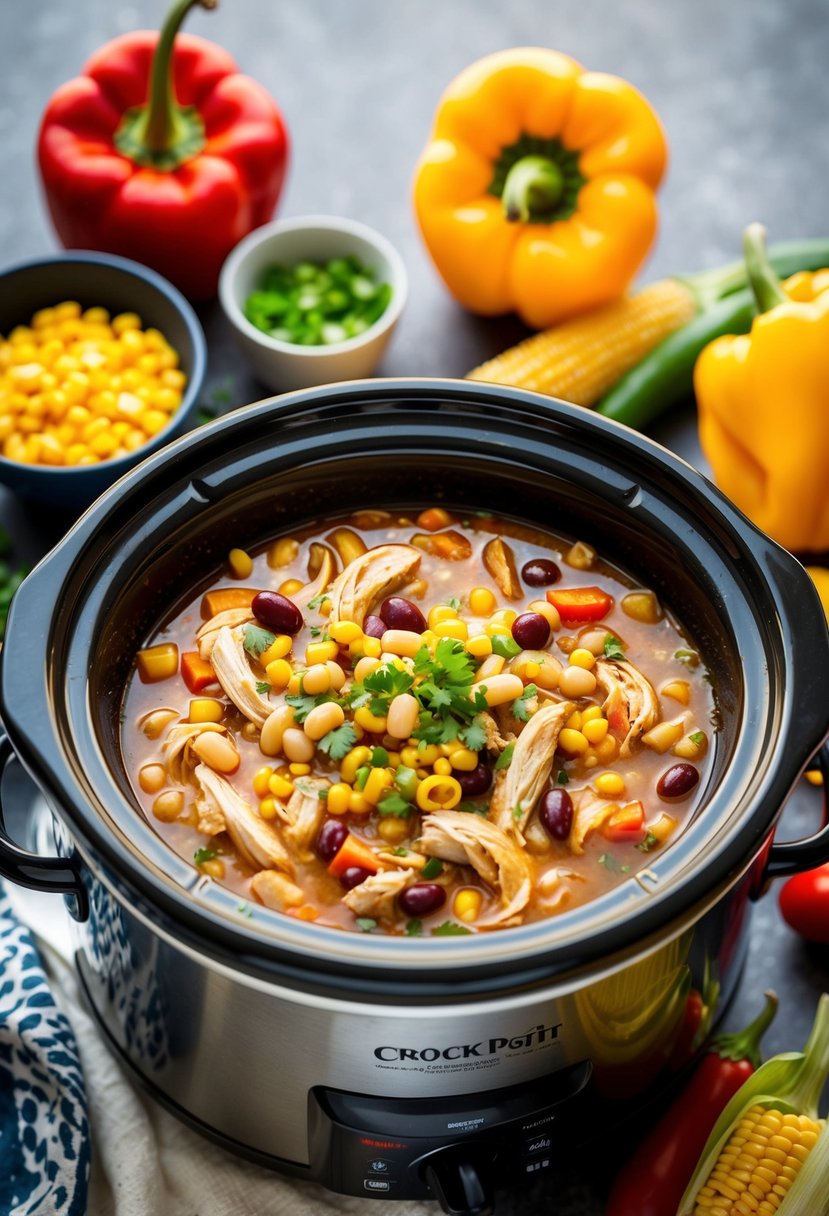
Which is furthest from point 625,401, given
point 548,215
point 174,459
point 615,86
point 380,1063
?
point 380,1063

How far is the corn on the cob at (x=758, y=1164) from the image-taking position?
2.65m

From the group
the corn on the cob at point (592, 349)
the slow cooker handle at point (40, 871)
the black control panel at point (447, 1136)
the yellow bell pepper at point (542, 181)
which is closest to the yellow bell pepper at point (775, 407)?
the corn on the cob at point (592, 349)

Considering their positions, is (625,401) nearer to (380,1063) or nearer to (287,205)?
(287,205)

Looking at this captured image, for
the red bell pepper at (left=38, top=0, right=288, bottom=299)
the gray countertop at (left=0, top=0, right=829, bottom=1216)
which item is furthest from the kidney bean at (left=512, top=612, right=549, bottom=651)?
the red bell pepper at (left=38, top=0, right=288, bottom=299)

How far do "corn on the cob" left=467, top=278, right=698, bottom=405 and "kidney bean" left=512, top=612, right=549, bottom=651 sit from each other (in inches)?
45.5

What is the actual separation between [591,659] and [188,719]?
84 centimetres

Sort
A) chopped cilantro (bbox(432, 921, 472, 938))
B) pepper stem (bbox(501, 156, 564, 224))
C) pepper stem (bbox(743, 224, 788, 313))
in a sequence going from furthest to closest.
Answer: pepper stem (bbox(501, 156, 564, 224)) < pepper stem (bbox(743, 224, 788, 313)) < chopped cilantro (bbox(432, 921, 472, 938))

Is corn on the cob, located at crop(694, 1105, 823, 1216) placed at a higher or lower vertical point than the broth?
lower

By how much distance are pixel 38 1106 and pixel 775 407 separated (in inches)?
95.2

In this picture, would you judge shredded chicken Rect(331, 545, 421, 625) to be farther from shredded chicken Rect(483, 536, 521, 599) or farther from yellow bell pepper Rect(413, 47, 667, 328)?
yellow bell pepper Rect(413, 47, 667, 328)

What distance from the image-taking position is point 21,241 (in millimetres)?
4363

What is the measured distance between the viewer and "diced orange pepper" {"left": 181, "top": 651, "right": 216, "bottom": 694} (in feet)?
9.21

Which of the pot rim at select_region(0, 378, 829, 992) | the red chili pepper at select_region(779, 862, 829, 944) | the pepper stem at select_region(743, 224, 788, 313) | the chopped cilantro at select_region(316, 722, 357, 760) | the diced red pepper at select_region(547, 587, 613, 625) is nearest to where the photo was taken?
the pot rim at select_region(0, 378, 829, 992)

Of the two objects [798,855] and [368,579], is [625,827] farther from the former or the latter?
[368,579]
